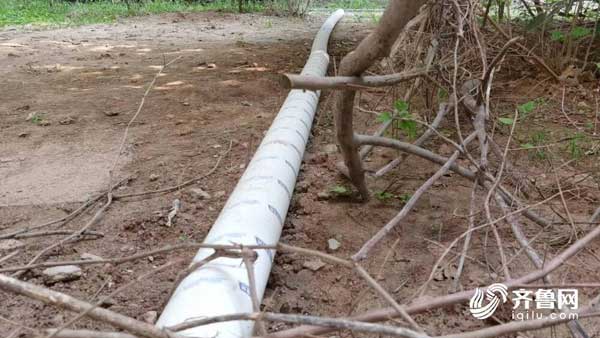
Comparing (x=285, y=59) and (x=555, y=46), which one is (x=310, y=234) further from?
(x=285, y=59)

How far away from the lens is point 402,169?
112 inches

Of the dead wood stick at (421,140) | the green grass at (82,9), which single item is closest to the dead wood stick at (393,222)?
the dead wood stick at (421,140)

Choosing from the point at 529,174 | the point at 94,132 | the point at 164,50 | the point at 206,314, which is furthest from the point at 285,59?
the point at 206,314

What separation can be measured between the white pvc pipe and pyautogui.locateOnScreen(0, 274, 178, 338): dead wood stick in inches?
10.2

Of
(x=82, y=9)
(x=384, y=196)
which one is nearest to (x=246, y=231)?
(x=384, y=196)

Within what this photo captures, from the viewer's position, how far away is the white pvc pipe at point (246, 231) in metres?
1.35

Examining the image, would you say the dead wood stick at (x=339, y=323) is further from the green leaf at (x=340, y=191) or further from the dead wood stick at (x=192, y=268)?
the green leaf at (x=340, y=191)

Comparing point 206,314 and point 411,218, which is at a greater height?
point 206,314

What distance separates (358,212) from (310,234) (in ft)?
0.96

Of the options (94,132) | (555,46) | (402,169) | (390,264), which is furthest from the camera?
(555,46)

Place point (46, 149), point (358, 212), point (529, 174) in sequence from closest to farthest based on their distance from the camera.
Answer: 1. point (358, 212)
2. point (529, 174)
3. point (46, 149)

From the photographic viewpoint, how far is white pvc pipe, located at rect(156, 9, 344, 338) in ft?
4.44

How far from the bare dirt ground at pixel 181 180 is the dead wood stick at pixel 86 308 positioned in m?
0.34

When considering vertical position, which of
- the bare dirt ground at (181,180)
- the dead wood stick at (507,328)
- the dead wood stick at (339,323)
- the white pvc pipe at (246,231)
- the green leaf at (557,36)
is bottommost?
the bare dirt ground at (181,180)
